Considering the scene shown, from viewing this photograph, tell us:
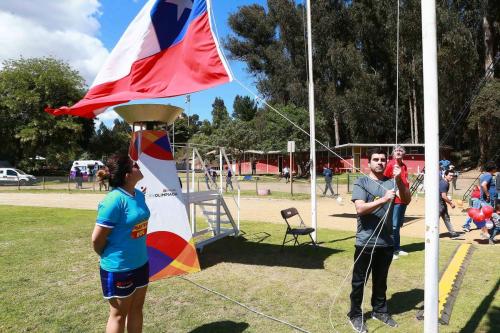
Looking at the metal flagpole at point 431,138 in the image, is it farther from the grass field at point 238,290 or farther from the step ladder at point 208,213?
the step ladder at point 208,213

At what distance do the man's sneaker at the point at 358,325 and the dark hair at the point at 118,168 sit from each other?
2.89 meters

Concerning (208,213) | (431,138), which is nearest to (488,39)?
(208,213)

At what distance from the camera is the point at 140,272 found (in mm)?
3465

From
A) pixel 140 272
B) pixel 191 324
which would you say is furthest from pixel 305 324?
pixel 140 272

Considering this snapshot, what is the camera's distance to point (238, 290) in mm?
5945

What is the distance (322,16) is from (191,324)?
141ft

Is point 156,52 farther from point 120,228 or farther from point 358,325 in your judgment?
point 358,325

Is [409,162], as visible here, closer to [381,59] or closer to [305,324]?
[381,59]

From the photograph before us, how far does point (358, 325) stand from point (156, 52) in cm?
483

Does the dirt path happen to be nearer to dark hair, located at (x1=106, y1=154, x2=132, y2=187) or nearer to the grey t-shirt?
the grey t-shirt

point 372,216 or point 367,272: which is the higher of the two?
point 372,216

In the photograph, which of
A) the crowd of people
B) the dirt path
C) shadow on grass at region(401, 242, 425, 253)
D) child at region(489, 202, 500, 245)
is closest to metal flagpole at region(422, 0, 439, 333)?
the crowd of people

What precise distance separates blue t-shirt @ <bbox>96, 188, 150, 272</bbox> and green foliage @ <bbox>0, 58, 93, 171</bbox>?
42726 mm

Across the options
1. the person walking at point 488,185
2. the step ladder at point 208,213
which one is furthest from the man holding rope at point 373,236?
the person walking at point 488,185
